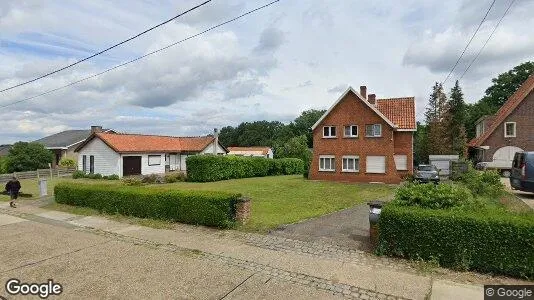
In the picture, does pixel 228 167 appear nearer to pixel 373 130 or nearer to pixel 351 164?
pixel 351 164

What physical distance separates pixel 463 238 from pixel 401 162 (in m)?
23.0

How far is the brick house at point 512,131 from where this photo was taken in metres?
32.8

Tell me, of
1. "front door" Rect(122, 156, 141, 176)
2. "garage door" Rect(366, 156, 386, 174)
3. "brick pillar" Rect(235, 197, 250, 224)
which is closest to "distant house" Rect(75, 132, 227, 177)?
"front door" Rect(122, 156, 141, 176)

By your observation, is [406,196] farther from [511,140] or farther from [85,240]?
[511,140]

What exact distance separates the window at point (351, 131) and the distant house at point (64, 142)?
30.1m

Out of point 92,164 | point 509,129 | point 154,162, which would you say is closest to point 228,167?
point 154,162

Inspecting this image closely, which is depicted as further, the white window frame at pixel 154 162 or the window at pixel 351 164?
the white window frame at pixel 154 162

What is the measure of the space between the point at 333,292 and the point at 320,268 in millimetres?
1159

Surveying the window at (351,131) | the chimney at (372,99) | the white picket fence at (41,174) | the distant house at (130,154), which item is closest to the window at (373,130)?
the window at (351,131)

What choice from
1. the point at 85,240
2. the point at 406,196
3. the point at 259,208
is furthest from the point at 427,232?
the point at 85,240

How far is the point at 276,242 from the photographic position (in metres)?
9.45

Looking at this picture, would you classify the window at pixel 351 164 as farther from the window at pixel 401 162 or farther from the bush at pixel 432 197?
the bush at pixel 432 197

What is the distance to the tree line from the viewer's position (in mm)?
50656

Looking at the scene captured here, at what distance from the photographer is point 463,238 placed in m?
7.22
